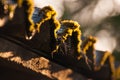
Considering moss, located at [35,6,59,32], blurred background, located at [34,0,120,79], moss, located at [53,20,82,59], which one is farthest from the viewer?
blurred background, located at [34,0,120,79]

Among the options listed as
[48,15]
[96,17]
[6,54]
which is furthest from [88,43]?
[96,17]

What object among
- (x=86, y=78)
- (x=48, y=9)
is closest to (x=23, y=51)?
(x=48, y=9)

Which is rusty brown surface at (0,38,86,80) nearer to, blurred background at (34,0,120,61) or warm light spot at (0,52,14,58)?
warm light spot at (0,52,14,58)

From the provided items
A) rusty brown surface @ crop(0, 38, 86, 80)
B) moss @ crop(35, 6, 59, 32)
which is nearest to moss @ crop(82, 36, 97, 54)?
rusty brown surface @ crop(0, 38, 86, 80)

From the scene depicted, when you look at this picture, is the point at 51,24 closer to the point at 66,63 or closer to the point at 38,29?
the point at 38,29

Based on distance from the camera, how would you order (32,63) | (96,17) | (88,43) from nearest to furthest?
(32,63)
(88,43)
(96,17)

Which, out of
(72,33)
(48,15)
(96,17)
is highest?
(48,15)

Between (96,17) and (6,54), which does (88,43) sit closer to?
(6,54)

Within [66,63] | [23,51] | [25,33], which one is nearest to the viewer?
[25,33]
